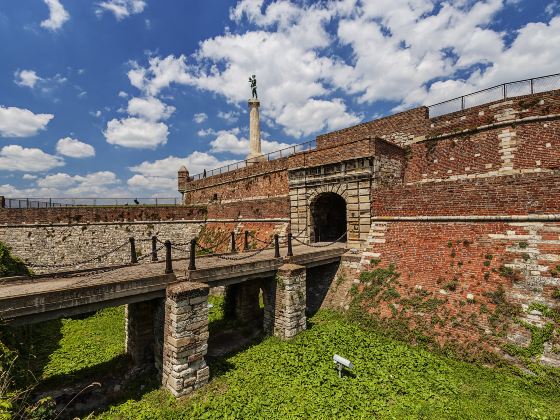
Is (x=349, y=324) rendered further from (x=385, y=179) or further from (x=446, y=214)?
(x=385, y=179)

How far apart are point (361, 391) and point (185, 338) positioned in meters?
4.31

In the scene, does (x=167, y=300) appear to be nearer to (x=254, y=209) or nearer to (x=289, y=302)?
(x=289, y=302)

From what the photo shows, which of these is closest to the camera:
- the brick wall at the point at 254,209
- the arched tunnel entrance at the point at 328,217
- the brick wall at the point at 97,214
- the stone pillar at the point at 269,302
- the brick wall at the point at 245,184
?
the stone pillar at the point at 269,302

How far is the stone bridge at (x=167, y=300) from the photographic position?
6.25 metres

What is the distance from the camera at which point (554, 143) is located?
39.5ft

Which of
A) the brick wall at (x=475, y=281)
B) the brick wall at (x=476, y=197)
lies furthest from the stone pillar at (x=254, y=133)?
the brick wall at (x=475, y=281)

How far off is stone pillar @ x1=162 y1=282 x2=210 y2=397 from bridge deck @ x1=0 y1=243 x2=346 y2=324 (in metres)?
0.58

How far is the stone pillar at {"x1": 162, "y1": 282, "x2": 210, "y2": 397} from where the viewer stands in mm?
7090

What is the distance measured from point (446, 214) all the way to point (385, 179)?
11.2 ft

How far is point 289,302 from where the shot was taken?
9703 mm

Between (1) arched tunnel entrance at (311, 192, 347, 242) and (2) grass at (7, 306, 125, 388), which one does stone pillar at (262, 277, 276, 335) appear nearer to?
(2) grass at (7, 306, 125, 388)

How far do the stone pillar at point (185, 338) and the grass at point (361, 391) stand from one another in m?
0.33

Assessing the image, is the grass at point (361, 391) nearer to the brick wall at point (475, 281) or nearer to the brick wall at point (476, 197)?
the brick wall at point (475, 281)

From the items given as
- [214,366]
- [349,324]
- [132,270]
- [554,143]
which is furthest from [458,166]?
[132,270]
